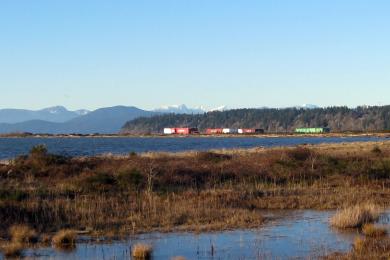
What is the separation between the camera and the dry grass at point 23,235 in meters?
18.2

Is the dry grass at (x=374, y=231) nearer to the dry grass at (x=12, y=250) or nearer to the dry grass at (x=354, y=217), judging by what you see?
the dry grass at (x=354, y=217)

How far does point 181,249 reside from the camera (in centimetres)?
1741

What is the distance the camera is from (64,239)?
719 inches

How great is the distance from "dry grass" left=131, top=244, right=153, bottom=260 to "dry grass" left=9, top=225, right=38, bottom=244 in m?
3.50

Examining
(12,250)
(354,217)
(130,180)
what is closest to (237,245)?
(354,217)

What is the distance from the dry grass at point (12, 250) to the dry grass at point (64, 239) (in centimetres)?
109

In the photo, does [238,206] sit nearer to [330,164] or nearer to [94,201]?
[94,201]

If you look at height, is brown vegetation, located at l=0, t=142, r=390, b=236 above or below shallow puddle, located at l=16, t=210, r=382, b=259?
above

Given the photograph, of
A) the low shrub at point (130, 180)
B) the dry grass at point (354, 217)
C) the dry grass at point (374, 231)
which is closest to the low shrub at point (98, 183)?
the low shrub at point (130, 180)

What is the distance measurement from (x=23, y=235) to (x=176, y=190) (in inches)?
470

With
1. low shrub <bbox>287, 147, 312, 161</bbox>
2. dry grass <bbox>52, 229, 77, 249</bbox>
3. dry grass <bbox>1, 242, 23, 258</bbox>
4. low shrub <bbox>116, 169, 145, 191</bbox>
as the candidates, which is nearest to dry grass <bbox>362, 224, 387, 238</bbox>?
dry grass <bbox>52, 229, 77, 249</bbox>

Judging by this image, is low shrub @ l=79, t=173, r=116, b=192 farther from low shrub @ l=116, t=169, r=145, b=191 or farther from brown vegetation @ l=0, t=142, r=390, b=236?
low shrub @ l=116, t=169, r=145, b=191

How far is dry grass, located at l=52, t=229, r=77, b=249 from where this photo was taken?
18022 mm

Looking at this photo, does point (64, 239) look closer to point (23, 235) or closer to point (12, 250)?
point (23, 235)
